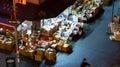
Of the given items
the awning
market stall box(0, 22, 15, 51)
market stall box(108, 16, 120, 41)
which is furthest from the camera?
market stall box(108, 16, 120, 41)

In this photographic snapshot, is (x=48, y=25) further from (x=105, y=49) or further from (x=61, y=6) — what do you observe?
(x=105, y=49)

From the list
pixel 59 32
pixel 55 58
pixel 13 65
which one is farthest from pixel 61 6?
pixel 13 65

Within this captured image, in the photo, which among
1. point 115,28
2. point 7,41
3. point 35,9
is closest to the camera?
point 35,9

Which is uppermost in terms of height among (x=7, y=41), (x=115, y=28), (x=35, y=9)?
(x=35, y=9)

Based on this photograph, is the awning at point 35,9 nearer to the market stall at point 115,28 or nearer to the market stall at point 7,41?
the market stall at point 7,41

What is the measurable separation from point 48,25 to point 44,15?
293 cm

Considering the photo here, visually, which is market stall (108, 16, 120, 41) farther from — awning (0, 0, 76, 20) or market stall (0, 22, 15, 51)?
market stall (0, 22, 15, 51)

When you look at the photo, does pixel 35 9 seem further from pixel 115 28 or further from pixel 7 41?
pixel 115 28

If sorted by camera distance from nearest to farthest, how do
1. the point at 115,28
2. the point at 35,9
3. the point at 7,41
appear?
the point at 35,9
the point at 7,41
the point at 115,28

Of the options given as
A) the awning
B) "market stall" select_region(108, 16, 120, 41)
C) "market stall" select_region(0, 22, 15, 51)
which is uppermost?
the awning

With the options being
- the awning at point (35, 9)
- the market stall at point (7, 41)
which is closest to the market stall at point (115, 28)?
the awning at point (35, 9)

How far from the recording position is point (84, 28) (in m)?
23.3

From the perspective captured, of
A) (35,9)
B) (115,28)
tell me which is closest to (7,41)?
(35,9)

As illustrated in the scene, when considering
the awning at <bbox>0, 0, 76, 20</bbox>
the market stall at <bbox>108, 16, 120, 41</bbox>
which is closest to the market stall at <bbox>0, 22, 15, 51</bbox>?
the awning at <bbox>0, 0, 76, 20</bbox>
